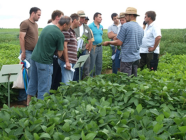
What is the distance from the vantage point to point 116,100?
2.52 m

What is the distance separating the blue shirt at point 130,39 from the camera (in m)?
4.25

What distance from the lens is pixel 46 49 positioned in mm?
3990

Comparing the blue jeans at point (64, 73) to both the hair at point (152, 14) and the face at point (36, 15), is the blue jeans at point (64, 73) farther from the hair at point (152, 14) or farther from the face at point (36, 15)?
the hair at point (152, 14)

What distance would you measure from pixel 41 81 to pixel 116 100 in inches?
78.8

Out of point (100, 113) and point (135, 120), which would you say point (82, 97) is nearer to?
point (100, 113)

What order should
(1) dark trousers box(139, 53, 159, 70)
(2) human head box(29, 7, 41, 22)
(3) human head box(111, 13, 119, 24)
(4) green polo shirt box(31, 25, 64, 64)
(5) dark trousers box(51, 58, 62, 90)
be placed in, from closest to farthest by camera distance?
1. (4) green polo shirt box(31, 25, 64, 64)
2. (5) dark trousers box(51, 58, 62, 90)
3. (2) human head box(29, 7, 41, 22)
4. (1) dark trousers box(139, 53, 159, 70)
5. (3) human head box(111, 13, 119, 24)

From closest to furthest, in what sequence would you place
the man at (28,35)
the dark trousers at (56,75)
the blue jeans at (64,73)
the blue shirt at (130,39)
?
the blue shirt at (130,39), the blue jeans at (64,73), the dark trousers at (56,75), the man at (28,35)

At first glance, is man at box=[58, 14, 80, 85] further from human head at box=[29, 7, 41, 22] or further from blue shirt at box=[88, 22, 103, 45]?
blue shirt at box=[88, 22, 103, 45]

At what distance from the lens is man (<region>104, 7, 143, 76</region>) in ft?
14.0

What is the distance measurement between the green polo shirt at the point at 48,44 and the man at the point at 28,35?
3.80 feet

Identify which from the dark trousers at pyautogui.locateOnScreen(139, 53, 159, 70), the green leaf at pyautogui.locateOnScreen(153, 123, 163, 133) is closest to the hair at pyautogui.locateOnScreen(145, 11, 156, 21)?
the dark trousers at pyautogui.locateOnScreen(139, 53, 159, 70)

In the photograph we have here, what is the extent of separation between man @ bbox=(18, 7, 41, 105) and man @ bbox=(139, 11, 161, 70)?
8.98ft

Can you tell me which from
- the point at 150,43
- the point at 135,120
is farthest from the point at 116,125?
the point at 150,43

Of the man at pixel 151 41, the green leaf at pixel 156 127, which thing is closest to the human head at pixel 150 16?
the man at pixel 151 41
